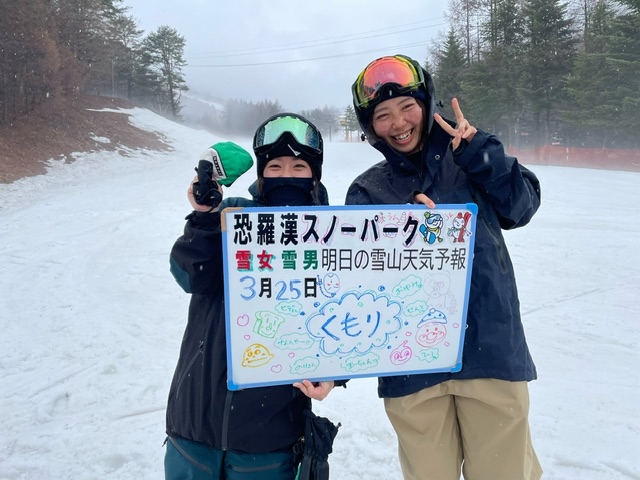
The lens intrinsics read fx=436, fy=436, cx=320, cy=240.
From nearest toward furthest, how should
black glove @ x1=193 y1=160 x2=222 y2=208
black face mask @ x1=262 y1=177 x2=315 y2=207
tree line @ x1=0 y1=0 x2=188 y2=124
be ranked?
black glove @ x1=193 y1=160 x2=222 y2=208, black face mask @ x1=262 y1=177 x2=315 y2=207, tree line @ x1=0 y1=0 x2=188 y2=124

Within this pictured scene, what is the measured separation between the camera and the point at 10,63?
2278cm

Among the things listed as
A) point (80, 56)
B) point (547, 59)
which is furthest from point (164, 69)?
point (547, 59)

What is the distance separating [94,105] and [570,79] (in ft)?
115

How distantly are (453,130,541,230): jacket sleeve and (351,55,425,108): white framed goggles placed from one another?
0.46m

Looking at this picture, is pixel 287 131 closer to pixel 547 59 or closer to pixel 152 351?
pixel 152 351

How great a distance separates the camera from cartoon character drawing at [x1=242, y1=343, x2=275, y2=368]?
2010 mm

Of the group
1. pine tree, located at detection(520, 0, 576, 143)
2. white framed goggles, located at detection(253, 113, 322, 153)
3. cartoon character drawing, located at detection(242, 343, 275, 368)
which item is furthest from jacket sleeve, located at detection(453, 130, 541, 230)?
pine tree, located at detection(520, 0, 576, 143)

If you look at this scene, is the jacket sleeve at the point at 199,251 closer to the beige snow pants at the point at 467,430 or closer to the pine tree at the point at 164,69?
the beige snow pants at the point at 467,430

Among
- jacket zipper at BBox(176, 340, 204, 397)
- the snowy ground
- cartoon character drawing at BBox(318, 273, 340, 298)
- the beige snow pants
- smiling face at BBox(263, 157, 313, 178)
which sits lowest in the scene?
the snowy ground

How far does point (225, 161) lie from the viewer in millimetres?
2023

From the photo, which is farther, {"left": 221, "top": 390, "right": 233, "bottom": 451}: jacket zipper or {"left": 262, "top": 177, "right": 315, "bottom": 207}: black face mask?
{"left": 262, "top": 177, "right": 315, "bottom": 207}: black face mask

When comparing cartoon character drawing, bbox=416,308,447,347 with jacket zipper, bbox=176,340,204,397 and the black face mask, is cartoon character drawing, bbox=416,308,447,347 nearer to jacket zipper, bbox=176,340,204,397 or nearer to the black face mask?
the black face mask

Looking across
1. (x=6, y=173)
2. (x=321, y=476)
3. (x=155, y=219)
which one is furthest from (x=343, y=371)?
(x=6, y=173)

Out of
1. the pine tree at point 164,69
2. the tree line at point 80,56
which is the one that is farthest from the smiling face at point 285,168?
the pine tree at point 164,69
